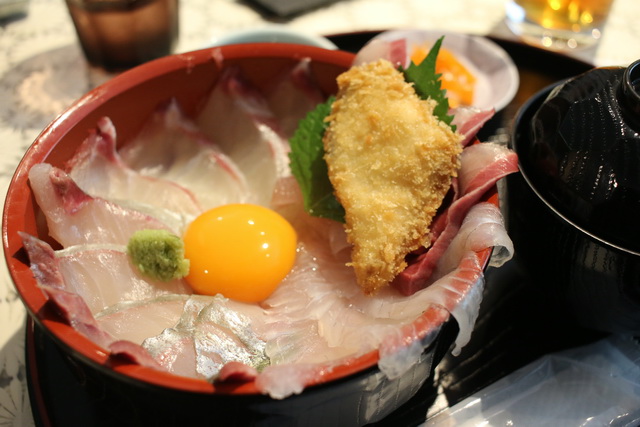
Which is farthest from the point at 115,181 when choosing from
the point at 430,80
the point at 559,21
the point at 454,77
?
the point at 559,21

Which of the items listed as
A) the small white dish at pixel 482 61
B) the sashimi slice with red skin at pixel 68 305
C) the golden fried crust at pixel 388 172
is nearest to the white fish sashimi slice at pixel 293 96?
the golden fried crust at pixel 388 172

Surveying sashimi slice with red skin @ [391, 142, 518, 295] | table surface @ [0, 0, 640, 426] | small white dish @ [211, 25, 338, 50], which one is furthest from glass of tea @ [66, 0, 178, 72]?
sashimi slice with red skin @ [391, 142, 518, 295]

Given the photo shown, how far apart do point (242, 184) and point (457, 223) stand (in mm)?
650

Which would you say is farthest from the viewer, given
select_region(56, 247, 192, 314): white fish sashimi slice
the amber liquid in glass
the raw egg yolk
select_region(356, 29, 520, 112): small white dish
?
the amber liquid in glass

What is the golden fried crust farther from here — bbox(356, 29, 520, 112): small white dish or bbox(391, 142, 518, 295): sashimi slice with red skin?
bbox(356, 29, 520, 112): small white dish

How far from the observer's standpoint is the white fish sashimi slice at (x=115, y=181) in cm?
140

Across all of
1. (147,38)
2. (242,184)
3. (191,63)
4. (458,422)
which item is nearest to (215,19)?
(147,38)

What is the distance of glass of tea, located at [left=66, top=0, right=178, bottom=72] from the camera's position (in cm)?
213

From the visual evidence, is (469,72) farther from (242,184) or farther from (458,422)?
(458,422)

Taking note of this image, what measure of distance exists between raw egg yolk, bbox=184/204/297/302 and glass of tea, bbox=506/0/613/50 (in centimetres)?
181

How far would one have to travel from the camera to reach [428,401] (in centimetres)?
123

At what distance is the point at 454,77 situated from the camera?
7.09 feet

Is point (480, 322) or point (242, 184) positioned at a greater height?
point (242, 184)

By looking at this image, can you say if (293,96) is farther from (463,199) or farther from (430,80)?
(463,199)
